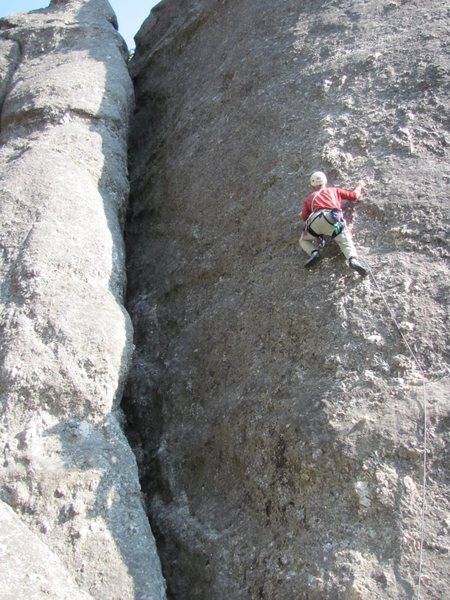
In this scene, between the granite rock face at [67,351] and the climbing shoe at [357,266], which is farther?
the climbing shoe at [357,266]

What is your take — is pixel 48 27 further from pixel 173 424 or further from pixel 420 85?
pixel 173 424

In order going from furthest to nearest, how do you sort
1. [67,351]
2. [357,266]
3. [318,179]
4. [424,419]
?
[318,179] < [67,351] < [357,266] < [424,419]

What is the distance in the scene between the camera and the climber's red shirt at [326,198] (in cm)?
649

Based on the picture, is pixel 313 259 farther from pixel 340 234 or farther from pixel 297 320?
pixel 297 320

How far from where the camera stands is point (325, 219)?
249 inches

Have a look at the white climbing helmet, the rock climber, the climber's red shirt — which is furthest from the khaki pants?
the white climbing helmet

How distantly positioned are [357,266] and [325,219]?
53 cm

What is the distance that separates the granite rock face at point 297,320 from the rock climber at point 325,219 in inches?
5.9

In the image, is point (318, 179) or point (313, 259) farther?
point (318, 179)

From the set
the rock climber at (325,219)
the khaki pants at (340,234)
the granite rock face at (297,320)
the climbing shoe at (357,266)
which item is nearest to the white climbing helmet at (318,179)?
the rock climber at (325,219)

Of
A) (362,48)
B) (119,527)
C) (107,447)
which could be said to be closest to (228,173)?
(362,48)

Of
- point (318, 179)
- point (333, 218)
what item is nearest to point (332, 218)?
point (333, 218)

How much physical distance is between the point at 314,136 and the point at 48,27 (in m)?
6.30

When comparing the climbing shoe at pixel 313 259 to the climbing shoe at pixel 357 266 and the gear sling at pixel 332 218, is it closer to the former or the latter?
the gear sling at pixel 332 218
